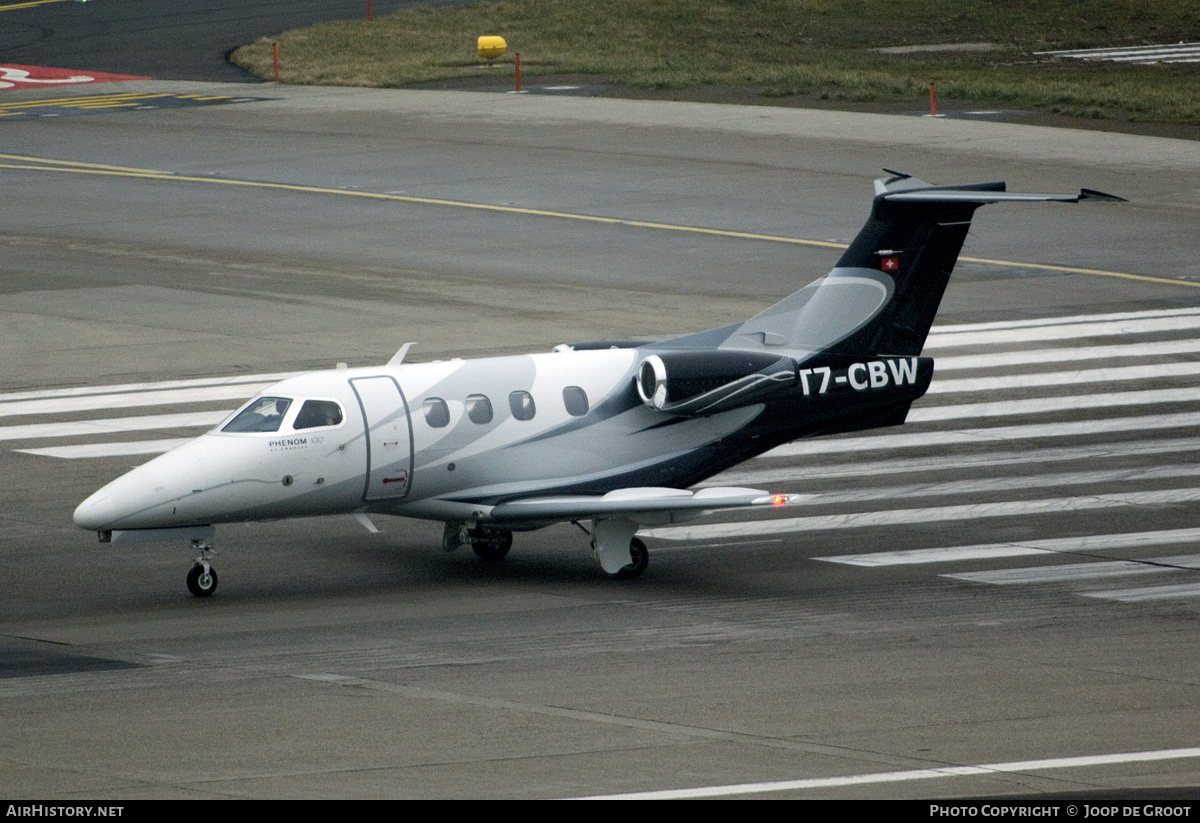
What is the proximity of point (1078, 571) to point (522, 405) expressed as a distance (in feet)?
21.7

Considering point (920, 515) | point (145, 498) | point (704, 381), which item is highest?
point (704, 381)

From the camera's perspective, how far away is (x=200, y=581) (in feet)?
68.8

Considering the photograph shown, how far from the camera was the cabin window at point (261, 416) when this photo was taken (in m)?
21.1

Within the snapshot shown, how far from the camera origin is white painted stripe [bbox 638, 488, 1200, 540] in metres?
24.4

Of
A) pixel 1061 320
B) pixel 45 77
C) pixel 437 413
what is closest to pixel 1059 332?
pixel 1061 320

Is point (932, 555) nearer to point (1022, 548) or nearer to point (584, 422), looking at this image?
point (1022, 548)

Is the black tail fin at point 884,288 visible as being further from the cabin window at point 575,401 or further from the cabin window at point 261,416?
the cabin window at point 261,416

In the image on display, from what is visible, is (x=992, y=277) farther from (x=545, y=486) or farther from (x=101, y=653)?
(x=101, y=653)

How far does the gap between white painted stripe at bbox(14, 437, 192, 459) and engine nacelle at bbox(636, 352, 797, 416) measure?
8.70 m

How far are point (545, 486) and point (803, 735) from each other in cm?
702

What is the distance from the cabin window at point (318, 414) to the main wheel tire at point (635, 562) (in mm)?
3646

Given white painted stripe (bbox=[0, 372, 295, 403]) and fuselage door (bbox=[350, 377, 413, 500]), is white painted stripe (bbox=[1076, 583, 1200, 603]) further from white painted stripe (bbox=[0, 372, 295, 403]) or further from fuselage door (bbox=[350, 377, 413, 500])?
white painted stripe (bbox=[0, 372, 295, 403])

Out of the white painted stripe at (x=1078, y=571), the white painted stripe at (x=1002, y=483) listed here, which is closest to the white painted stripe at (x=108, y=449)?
the white painted stripe at (x=1002, y=483)

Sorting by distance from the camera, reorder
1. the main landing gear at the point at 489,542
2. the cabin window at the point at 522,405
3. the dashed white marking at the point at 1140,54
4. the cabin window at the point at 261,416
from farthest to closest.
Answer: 1. the dashed white marking at the point at 1140,54
2. the main landing gear at the point at 489,542
3. the cabin window at the point at 522,405
4. the cabin window at the point at 261,416
